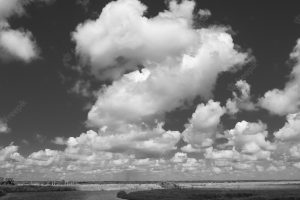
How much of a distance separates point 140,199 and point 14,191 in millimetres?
81205

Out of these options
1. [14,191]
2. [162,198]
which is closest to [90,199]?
[162,198]

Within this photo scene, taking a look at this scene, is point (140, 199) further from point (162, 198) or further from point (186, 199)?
point (186, 199)

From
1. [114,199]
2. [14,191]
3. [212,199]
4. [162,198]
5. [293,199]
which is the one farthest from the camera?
[14,191]

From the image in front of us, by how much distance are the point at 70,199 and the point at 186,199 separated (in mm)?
37815

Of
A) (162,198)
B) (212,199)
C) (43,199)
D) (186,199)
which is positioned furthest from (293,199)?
(43,199)

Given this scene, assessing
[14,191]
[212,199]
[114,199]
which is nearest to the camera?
[212,199]

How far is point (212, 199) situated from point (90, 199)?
3878cm

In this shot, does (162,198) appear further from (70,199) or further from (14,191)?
(14,191)

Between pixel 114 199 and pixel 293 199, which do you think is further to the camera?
pixel 114 199

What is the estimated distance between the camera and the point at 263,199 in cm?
8806

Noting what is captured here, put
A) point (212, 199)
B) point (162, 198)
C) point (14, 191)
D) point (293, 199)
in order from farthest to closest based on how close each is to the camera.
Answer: point (14, 191)
point (162, 198)
point (212, 199)
point (293, 199)

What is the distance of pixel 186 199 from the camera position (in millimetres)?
98625

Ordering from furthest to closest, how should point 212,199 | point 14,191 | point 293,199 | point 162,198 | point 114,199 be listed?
point 14,191 → point 114,199 → point 162,198 → point 212,199 → point 293,199

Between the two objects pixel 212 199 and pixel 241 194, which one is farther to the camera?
pixel 241 194
